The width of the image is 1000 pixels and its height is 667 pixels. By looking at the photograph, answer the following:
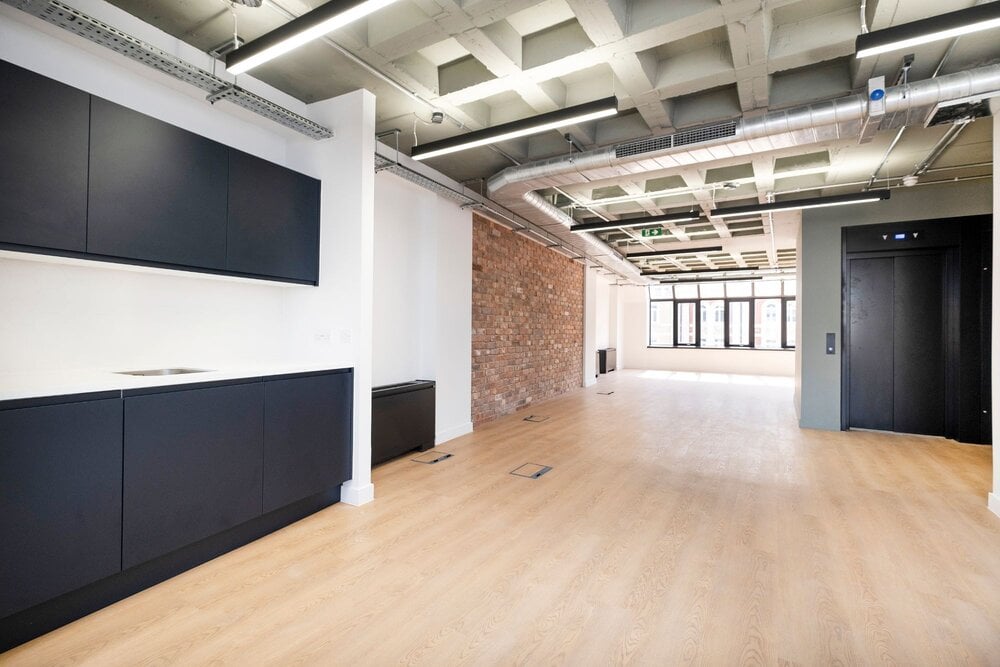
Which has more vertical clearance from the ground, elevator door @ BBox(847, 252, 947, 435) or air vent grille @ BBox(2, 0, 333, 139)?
air vent grille @ BBox(2, 0, 333, 139)

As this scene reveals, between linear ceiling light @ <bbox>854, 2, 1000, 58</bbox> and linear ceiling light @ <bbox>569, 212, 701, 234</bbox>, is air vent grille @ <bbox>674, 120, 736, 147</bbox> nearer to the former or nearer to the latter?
linear ceiling light @ <bbox>854, 2, 1000, 58</bbox>

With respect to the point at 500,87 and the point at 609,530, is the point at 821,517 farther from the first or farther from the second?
the point at 500,87

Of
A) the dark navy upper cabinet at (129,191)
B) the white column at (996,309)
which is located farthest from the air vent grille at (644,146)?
the dark navy upper cabinet at (129,191)

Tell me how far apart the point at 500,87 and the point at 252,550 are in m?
3.51

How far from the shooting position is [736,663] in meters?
1.77

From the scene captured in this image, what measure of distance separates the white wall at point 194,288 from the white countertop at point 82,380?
21 cm

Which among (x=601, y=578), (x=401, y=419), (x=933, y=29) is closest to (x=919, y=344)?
(x=933, y=29)

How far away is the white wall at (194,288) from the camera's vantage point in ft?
7.77

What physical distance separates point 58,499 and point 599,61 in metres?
3.74

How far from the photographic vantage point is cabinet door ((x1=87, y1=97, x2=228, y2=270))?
7.47 feet

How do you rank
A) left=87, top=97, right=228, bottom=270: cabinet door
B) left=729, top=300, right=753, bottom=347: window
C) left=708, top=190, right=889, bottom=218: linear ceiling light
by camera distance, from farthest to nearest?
left=729, top=300, right=753, bottom=347: window → left=708, top=190, right=889, bottom=218: linear ceiling light → left=87, top=97, right=228, bottom=270: cabinet door

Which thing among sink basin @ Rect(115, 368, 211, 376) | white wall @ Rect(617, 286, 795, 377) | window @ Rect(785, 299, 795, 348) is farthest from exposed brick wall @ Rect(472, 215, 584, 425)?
window @ Rect(785, 299, 795, 348)

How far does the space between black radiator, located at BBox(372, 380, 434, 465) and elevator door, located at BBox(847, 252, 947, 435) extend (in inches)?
213

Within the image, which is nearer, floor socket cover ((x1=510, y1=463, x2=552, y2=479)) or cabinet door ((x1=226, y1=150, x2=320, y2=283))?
cabinet door ((x1=226, y1=150, x2=320, y2=283))
